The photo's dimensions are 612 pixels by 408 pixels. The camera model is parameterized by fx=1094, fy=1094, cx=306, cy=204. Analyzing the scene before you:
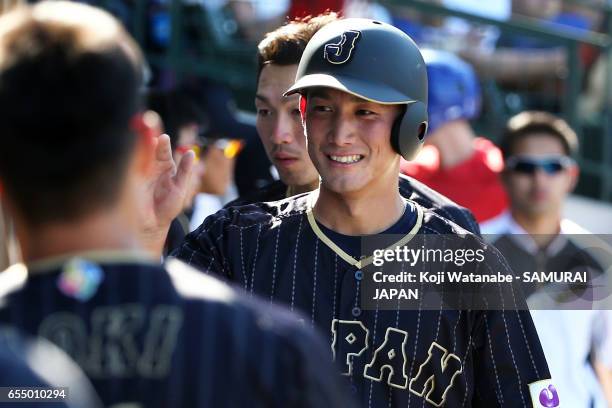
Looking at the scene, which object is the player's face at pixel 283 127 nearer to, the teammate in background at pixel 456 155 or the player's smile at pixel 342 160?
the player's smile at pixel 342 160

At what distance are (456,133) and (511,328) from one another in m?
3.58

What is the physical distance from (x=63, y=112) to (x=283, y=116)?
113 inches

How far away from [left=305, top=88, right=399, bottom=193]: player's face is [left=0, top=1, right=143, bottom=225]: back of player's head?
1715 mm

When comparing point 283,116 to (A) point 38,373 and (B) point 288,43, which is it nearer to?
(B) point 288,43

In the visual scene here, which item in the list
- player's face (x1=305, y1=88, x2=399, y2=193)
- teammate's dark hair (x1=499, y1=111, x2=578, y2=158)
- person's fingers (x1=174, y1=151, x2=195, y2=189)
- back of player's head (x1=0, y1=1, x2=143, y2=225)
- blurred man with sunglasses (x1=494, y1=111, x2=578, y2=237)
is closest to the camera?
back of player's head (x1=0, y1=1, x2=143, y2=225)

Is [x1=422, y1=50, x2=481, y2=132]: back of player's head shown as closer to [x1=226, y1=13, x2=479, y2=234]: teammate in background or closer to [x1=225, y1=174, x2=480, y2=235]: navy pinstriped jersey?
[x1=226, y1=13, x2=479, y2=234]: teammate in background

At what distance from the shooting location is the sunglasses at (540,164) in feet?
21.2

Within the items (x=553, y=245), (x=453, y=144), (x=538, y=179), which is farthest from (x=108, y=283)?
(x=453, y=144)

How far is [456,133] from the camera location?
6898mm

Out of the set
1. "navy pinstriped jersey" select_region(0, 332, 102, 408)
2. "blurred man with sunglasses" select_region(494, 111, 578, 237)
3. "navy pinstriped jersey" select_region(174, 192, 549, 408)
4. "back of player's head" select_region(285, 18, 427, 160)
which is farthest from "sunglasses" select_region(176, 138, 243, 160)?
"navy pinstriped jersey" select_region(0, 332, 102, 408)

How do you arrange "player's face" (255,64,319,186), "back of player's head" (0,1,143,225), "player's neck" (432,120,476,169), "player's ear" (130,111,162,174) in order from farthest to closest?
"player's neck" (432,120,476,169)
"player's face" (255,64,319,186)
"player's ear" (130,111,162,174)
"back of player's head" (0,1,143,225)

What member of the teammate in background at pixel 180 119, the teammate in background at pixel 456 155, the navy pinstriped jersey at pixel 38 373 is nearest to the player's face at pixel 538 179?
the teammate in background at pixel 456 155

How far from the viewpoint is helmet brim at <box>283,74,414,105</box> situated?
3605mm

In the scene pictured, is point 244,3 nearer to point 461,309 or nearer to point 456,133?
point 456,133
